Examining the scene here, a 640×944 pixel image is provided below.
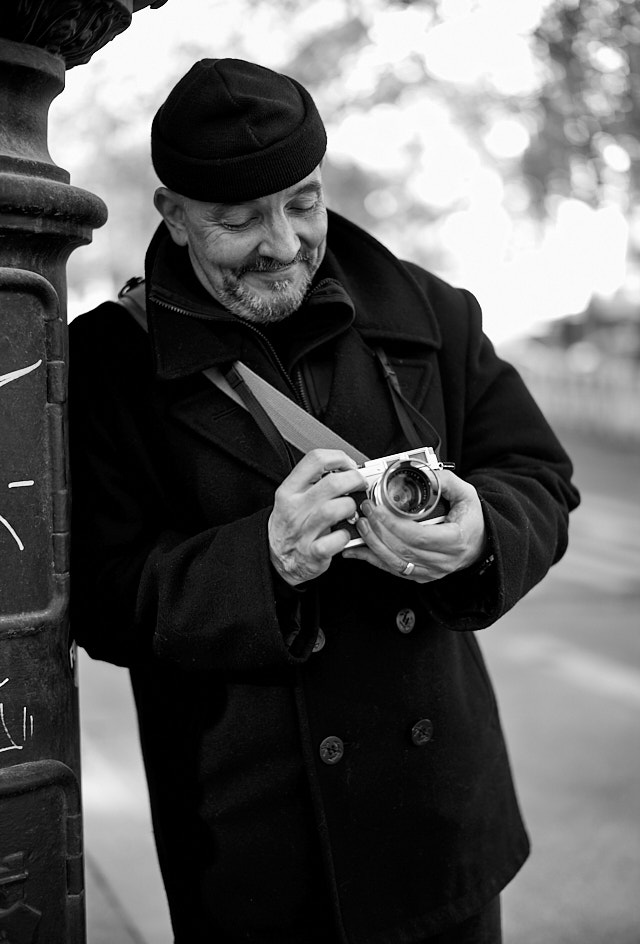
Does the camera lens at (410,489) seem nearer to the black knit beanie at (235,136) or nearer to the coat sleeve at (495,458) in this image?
the coat sleeve at (495,458)

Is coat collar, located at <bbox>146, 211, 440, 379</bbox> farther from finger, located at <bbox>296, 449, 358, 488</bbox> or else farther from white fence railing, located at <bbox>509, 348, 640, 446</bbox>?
white fence railing, located at <bbox>509, 348, 640, 446</bbox>

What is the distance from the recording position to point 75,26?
148 centimetres

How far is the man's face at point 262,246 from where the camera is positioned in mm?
1749

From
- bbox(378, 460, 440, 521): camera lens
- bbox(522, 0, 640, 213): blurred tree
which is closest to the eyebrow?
bbox(378, 460, 440, 521): camera lens

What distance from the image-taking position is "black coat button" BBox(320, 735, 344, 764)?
180 cm

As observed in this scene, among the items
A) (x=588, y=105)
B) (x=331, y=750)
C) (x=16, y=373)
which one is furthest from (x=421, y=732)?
(x=588, y=105)

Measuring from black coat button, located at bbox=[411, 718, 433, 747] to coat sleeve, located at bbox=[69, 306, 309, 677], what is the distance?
29 cm

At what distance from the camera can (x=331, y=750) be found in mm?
1804

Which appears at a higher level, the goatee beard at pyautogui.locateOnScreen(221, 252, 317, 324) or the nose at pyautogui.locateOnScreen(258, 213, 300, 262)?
the nose at pyautogui.locateOnScreen(258, 213, 300, 262)

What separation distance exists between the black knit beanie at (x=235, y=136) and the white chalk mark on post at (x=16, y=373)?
1.38ft

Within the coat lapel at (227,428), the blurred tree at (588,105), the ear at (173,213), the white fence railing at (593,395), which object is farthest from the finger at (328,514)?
the white fence railing at (593,395)

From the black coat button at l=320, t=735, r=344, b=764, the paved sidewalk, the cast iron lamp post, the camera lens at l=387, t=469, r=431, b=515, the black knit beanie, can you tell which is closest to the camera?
the cast iron lamp post

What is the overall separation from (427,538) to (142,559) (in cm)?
47

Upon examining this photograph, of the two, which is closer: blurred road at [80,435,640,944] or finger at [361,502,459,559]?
finger at [361,502,459,559]
